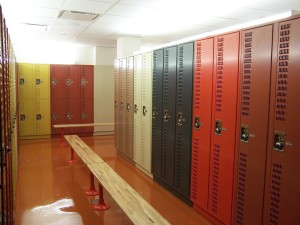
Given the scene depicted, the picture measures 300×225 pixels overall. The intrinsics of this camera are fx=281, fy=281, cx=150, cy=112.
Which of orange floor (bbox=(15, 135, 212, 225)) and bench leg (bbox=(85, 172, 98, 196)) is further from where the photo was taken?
bench leg (bbox=(85, 172, 98, 196))

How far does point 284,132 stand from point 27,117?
6.63 m

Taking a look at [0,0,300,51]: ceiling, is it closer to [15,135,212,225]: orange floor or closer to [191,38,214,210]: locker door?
[191,38,214,210]: locker door

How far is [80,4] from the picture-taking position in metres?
3.85

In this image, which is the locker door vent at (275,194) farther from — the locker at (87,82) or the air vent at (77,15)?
the locker at (87,82)

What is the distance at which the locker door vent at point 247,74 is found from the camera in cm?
242

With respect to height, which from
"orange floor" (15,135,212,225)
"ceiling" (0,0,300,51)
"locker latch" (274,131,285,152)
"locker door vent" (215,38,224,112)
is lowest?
"orange floor" (15,135,212,225)

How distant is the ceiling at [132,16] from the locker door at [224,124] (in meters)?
1.28

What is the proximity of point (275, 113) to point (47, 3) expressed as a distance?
3.22 metres

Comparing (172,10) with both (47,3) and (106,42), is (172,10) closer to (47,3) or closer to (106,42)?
(47,3)

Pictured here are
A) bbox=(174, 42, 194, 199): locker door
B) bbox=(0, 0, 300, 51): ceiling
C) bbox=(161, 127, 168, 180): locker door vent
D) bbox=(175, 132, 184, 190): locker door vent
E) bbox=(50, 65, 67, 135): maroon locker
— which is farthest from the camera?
bbox=(50, 65, 67, 135): maroon locker

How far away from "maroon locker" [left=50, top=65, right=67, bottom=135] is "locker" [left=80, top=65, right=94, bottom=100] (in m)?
0.47

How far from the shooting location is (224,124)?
2742 millimetres

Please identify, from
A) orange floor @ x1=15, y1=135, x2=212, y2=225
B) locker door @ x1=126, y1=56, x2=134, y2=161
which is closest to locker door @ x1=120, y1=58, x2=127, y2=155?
locker door @ x1=126, y1=56, x2=134, y2=161

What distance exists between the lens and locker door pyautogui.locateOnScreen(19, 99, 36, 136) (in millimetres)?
7211
